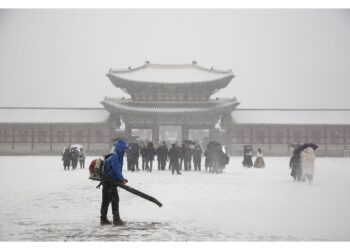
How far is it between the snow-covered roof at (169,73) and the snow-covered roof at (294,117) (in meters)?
2.72

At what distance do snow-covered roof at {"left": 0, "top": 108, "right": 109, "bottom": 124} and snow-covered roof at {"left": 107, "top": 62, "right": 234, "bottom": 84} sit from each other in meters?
2.66

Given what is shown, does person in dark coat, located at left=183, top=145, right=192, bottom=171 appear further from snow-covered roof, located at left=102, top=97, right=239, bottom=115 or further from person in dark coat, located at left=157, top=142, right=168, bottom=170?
snow-covered roof, located at left=102, top=97, right=239, bottom=115

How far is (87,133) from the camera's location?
24078 mm

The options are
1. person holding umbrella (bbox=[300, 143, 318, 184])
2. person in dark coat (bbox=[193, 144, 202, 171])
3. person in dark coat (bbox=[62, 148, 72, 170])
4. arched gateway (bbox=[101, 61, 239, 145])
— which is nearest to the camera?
person holding umbrella (bbox=[300, 143, 318, 184])

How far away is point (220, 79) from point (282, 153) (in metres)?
5.48

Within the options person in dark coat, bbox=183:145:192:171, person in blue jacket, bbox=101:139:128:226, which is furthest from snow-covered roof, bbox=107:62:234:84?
person in blue jacket, bbox=101:139:128:226

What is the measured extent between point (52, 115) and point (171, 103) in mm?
7031

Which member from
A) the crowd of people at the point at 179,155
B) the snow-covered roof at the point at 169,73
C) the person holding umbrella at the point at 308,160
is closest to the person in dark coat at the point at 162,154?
the crowd of people at the point at 179,155

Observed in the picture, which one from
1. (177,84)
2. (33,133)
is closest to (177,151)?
(177,84)

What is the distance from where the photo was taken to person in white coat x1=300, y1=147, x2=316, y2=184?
9.72 metres

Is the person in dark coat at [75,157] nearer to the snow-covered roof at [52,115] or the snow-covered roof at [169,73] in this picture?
the snow-covered roof at [52,115]

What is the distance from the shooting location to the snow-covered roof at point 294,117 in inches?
933

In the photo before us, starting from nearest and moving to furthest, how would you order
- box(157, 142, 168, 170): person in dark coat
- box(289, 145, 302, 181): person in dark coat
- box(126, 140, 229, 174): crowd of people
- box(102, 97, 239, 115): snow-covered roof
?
box(289, 145, 302, 181): person in dark coat < box(126, 140, 229, 174): crowd of people < box(157, 142, 168, 170): person in dark coat < box(102, 97, 239, 115): snow-covered roof

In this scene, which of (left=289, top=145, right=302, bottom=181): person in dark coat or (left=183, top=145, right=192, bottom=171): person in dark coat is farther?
(left=183, top=145, right=192, bottom=171): person in dark coat
